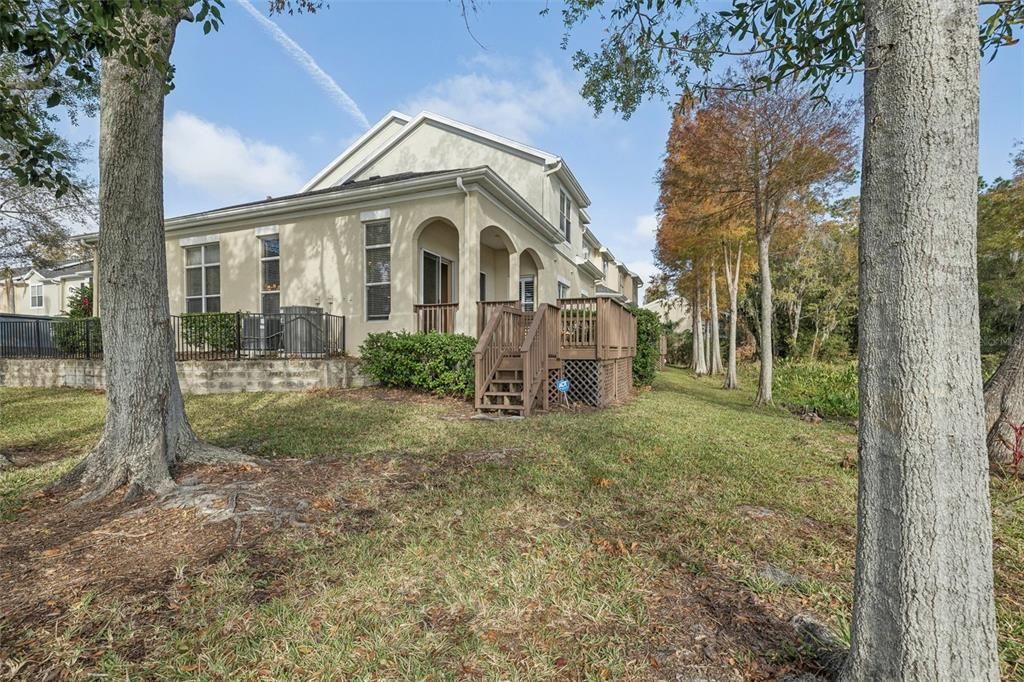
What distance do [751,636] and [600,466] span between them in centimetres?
255

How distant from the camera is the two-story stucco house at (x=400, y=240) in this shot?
9.88 metres

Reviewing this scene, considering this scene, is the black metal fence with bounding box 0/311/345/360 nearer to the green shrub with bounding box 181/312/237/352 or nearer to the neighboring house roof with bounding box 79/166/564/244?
the green shrub with bounding box 181/312/237/352

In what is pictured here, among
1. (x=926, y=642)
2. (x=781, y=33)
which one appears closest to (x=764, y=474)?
(x=926, y=642)

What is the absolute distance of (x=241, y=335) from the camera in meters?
10.1

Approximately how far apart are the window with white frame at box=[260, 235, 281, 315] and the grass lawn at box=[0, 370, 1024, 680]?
291 inches

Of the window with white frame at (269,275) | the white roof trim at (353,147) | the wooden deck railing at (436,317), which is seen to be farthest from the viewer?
the white roof trim at (353,147)

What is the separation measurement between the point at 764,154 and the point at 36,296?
37169mm

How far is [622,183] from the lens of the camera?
11.2m

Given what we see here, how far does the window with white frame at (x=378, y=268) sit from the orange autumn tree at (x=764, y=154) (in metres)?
6.97

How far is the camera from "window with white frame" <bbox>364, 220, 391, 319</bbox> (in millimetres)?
10586

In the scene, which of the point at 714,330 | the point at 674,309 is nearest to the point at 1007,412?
the point at 714,330

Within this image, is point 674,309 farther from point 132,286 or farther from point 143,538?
point 143,538

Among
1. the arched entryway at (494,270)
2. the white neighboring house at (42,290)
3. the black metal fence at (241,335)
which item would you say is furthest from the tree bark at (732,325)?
the white neighboring house at (42,290)

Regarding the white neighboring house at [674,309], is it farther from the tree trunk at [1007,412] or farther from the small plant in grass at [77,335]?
the small plant in grass at [77,335]
